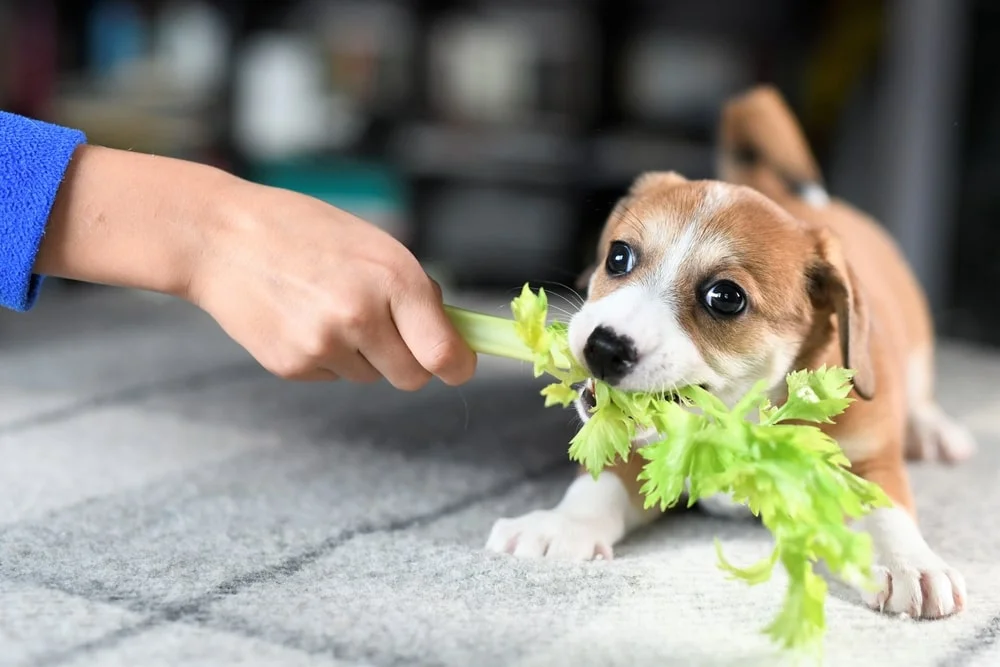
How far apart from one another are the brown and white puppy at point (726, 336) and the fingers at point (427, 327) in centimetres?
13

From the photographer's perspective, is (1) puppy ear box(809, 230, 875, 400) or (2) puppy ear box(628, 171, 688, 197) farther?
(2) puppy ear box(628, 171, 688, 197)

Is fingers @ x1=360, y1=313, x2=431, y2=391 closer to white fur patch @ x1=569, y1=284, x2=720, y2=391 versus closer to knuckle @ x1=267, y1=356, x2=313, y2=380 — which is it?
knuckle @ x1=267, y1=356, x2=313, y2=380

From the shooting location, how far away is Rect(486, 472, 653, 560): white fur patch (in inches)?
45.8

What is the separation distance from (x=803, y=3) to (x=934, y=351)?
1.64 meters

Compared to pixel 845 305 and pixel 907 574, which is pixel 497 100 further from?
pixel 907 574

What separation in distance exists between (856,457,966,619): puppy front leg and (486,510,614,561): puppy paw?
0.27m

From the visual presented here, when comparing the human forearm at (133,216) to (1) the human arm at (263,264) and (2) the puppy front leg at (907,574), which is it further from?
(2) the puppy front leg at (907,574)

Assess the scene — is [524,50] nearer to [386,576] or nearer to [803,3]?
[803,3]

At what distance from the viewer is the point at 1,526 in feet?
3.92

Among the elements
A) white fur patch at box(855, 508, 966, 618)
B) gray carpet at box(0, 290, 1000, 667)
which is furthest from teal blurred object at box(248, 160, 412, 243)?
white fur patch at box(855, 508, 966, 618)

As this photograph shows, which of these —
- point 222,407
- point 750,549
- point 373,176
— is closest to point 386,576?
point 750,549

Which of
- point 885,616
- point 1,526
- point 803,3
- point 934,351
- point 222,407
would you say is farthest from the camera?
point 803,3

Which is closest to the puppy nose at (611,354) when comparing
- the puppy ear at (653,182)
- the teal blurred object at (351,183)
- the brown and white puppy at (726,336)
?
the brown and white puppy at (726,336)

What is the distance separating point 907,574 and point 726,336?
1.04 ft
